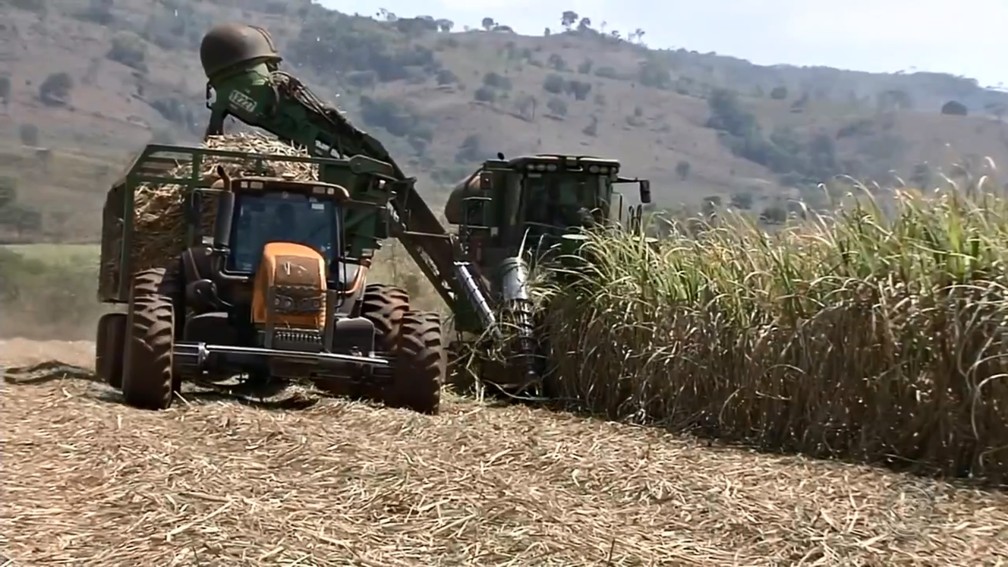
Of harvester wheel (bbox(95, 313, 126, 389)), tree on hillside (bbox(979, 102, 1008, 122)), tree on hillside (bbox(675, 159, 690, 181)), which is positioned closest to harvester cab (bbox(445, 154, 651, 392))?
harvester wheel (bbox(95, 313, 126, 389))

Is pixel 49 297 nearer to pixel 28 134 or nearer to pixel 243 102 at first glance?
pixel 243 102

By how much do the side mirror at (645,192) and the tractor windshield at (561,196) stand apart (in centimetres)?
52

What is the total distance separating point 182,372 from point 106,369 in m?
2.25

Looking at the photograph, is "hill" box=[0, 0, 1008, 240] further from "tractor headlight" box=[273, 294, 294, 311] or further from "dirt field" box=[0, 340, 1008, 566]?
"dirt field" box=[0, 340, 1008, 566]

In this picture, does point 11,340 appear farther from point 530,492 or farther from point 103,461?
point 530,492

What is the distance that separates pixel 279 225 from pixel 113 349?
1942mm

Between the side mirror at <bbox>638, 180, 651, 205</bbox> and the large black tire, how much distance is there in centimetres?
581

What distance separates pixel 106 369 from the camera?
11.7 meters

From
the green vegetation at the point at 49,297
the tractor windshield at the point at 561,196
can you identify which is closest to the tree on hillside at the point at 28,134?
the green vegetation at the point at 49,297

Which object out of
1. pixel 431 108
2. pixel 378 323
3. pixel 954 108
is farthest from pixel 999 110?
pixel 431 108

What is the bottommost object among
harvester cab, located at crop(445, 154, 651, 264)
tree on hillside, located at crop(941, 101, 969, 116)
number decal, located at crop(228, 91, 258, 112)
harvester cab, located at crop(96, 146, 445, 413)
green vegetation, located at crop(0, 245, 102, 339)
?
green vegetation, located at crop(0, 245, 102, 339)

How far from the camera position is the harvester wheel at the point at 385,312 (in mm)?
10695

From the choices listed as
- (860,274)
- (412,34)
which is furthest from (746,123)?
(860,274)

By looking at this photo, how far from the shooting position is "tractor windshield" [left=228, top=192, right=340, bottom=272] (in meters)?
10.5
